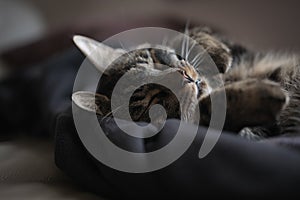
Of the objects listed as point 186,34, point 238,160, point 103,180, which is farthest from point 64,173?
point 186,34

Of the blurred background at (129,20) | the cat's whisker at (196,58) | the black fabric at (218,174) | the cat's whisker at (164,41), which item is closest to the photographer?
the black fabric at (218,174)

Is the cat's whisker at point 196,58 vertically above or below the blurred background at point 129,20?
above

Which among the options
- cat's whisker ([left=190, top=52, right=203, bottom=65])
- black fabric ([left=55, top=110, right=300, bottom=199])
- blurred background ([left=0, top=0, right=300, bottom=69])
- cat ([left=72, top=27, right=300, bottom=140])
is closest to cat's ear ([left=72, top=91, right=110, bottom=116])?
cat ([left=72, top=27, right=300, bottom=140])

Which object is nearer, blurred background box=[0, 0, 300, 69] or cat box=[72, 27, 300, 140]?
cat box=[72, 27, 300, 140]

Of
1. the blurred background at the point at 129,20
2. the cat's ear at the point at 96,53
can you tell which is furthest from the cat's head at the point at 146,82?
the blurred background at the point at 129,20

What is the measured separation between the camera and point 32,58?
5.69ft

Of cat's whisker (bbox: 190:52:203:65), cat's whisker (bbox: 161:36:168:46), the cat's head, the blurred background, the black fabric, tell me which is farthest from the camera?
the blurred background

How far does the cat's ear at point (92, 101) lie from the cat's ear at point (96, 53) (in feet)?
0.29

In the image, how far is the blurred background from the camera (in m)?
1.73

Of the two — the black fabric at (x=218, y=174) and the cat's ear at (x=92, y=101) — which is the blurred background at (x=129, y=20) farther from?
the black fabric at (x=218, y=174)

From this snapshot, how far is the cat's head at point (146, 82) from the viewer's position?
863 mm

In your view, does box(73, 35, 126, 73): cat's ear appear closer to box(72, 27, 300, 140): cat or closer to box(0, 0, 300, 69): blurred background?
box(72, 27, 300, 140): cat

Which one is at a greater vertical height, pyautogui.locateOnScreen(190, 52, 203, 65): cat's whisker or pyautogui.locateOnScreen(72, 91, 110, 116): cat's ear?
pyautogui.locateOnScreen(190, 52, 203, 65): cat's whisker

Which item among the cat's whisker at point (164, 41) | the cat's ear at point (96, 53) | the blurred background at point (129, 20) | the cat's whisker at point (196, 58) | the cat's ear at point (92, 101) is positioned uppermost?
the cat's whisker at point (196, 58)
